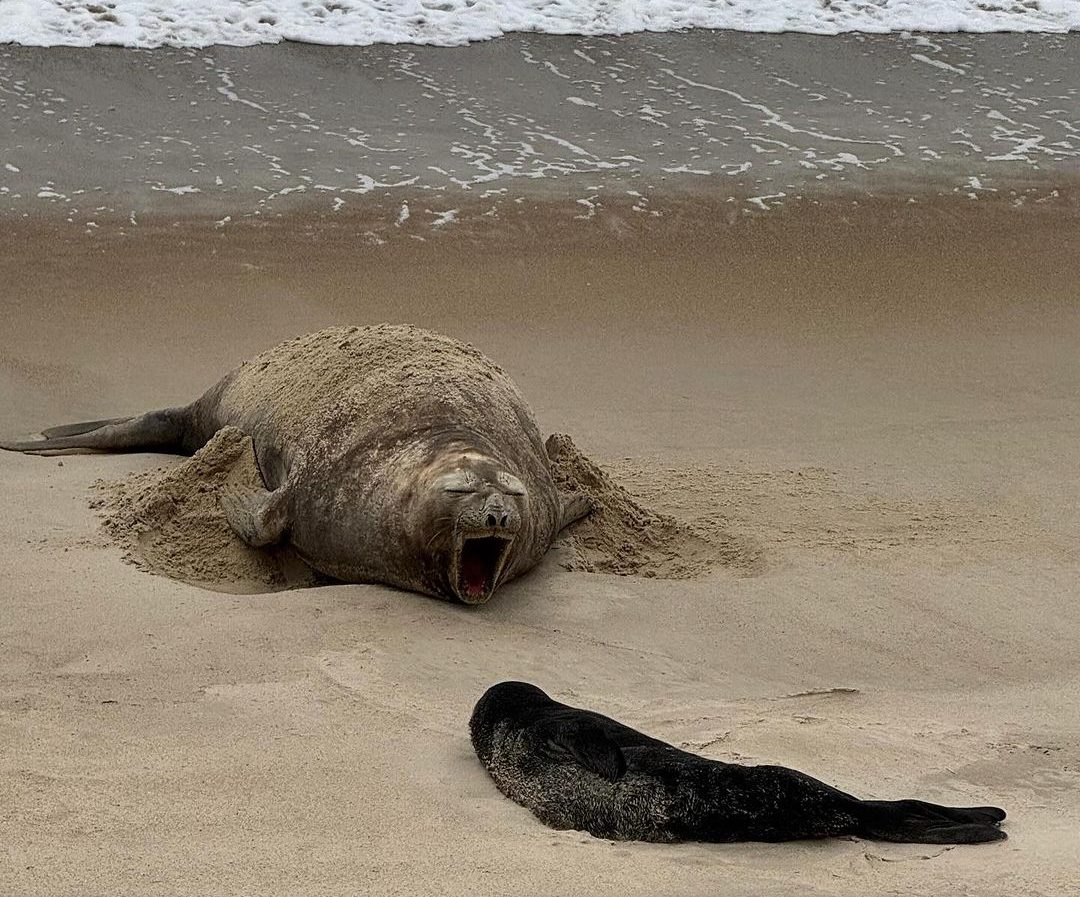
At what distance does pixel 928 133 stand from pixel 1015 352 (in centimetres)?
380

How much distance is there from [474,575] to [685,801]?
2.27 metres

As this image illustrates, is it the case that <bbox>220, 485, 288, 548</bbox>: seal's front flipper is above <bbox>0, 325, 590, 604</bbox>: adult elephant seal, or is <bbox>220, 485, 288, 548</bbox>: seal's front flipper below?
below

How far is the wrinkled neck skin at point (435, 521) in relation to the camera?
16.5 feet

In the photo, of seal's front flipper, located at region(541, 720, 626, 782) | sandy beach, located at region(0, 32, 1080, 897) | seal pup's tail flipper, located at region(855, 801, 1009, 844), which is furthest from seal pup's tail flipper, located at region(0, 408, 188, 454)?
seal pup's tail flipper, located at region(855, 801, 1009, 844)

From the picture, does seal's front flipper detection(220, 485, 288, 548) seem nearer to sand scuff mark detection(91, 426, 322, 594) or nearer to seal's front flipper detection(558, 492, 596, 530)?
sand scuff mark detection(91, 426, 322, 594)

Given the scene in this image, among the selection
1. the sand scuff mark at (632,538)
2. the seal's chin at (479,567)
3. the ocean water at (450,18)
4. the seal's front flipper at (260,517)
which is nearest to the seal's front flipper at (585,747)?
the seal's chin at (479,567)

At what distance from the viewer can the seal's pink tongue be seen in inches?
205

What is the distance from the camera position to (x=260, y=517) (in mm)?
5699

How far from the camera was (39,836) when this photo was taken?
113 inches

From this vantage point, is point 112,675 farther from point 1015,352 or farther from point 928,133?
point 928,133

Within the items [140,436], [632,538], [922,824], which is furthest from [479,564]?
[140,436]

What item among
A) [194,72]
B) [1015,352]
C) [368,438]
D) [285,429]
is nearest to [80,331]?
[285,429]

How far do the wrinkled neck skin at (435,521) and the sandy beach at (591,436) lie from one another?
0.12 metres

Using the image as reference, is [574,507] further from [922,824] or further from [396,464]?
[922,824]
